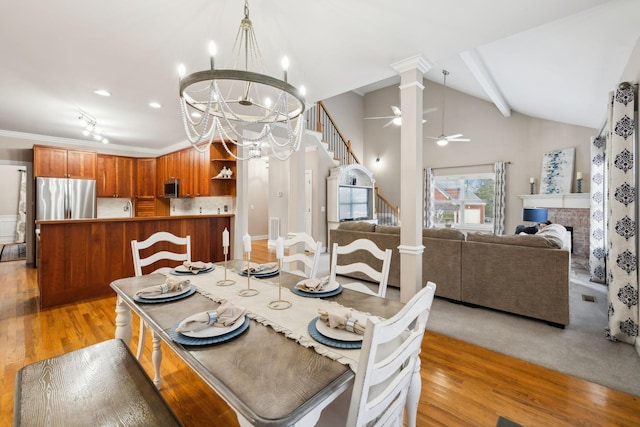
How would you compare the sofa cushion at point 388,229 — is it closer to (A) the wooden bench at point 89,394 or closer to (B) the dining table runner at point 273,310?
(B) the dining table runner at point 273,310

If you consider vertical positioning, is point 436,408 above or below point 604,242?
below

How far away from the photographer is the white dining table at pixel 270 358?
802 mm

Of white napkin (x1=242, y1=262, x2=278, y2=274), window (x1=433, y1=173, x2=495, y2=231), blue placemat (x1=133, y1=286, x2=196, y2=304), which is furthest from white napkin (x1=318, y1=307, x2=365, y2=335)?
window (x1=433, y1=173, x2=495, y2=231)

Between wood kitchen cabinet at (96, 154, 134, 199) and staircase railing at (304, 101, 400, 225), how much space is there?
4.33 meters

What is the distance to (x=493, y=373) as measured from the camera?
2123 millimetres

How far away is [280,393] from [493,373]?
2005mm

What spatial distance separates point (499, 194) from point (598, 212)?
108 inches

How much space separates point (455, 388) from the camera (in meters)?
1.96

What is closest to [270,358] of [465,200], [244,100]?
[244,100]

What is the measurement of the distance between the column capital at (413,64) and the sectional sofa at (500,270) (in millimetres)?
1907

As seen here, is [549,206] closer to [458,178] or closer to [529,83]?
[458,178]

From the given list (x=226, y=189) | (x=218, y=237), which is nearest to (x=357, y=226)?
(x=218, y=237)

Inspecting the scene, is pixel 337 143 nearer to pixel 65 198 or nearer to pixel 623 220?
pixel 65 198

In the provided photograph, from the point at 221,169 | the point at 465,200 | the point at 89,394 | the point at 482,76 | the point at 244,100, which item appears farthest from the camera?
the point at 465,200
